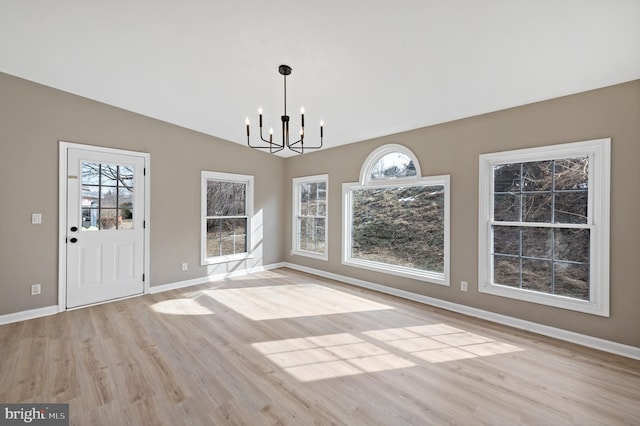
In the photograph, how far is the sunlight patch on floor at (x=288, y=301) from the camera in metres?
3.63

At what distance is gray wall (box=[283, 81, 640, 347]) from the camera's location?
2.56m

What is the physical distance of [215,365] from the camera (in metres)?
2.41

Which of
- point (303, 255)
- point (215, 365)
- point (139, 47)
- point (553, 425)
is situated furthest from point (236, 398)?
point (303, 255)

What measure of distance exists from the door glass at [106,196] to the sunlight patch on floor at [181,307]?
4.16 ft

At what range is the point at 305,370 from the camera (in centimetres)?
236

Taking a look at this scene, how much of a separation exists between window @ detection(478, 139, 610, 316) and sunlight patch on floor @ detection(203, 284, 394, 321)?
156cm

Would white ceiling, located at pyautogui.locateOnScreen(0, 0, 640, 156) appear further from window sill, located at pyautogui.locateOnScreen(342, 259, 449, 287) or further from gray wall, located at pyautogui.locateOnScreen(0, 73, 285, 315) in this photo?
window sill, located at pyautogui.locateOnScreen(342, 259, 449, 287)

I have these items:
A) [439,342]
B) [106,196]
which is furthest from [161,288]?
[439,342]

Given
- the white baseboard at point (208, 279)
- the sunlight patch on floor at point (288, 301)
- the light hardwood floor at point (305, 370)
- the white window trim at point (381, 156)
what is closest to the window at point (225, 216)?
the white baseboard at point (208, 279)

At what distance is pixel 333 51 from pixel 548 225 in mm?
2861

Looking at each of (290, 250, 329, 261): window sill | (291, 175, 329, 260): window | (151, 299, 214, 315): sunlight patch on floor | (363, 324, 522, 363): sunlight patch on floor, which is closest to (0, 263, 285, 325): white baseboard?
(290, 250, 329, 261): window sill

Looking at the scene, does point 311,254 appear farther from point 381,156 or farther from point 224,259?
point 381,156

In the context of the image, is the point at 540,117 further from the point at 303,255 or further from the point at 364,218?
the point at 303,255

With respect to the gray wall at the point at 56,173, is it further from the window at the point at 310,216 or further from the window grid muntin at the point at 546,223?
the window grid muntin at the point at 546,223
